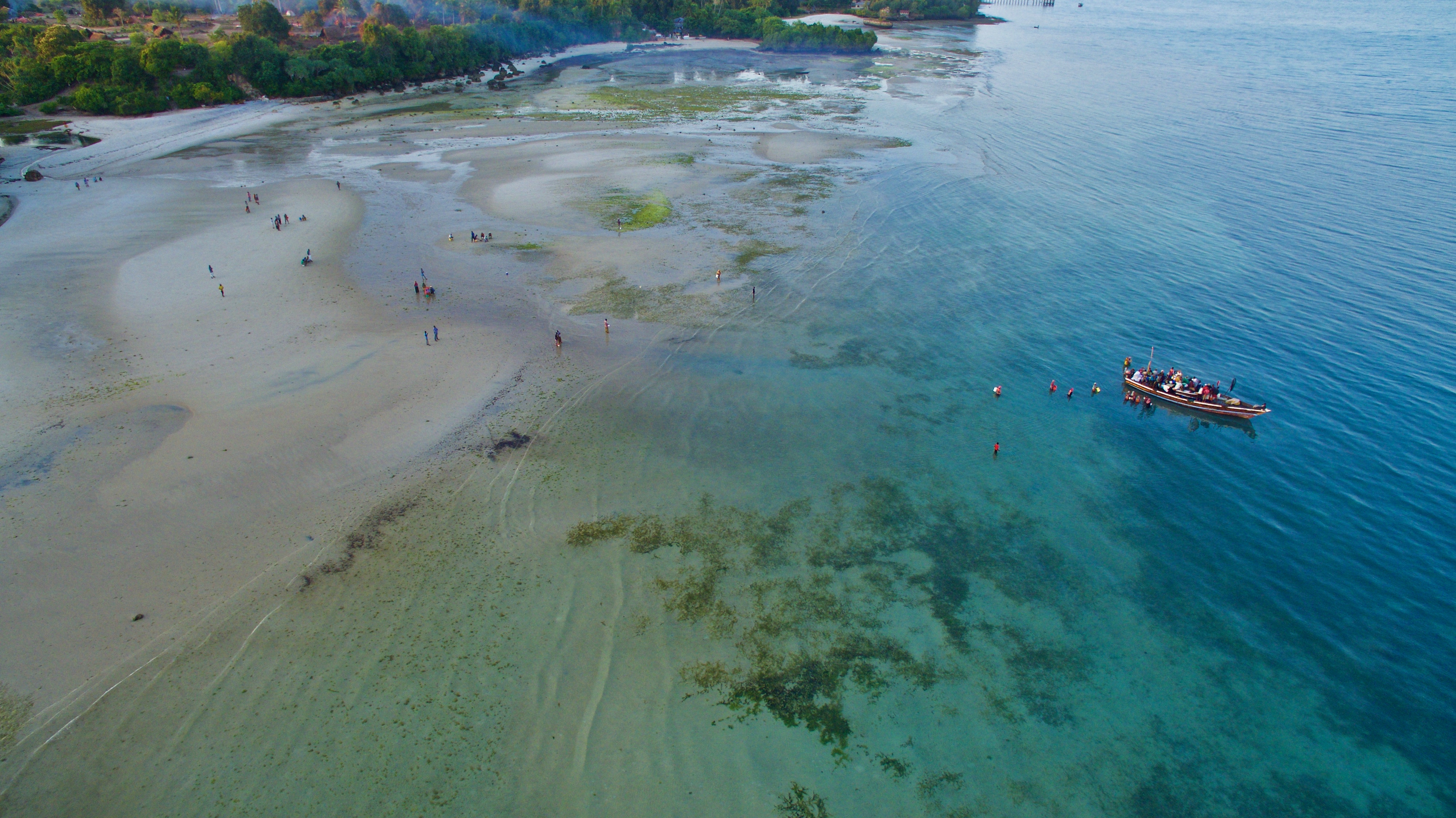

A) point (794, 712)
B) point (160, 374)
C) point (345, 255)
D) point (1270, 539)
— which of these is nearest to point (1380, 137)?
point (1270, 539)

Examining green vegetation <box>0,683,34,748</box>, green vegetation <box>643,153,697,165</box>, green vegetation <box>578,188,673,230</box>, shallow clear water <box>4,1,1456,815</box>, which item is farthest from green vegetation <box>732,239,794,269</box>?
green vegetation <box>0,683,34,748</box>

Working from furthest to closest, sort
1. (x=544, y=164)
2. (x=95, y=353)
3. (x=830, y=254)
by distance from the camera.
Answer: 1. (x=544, y=164)
2. (x=830, y=254)
3. (x=95, y=353)

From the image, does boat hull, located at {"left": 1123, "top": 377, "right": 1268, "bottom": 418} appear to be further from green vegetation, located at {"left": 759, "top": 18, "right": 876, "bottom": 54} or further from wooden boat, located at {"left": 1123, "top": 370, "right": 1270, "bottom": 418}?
green vegetation, located at {"left": 759, "top": 18, "right": 876, "bottom": 54}

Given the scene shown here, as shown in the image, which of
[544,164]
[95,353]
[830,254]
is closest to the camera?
[95,353]

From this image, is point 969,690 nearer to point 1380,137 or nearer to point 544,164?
point 544,164

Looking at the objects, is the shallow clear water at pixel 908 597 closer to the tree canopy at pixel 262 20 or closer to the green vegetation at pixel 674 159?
the green vegetation at pixel 674 159

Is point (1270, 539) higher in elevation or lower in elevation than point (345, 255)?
lower

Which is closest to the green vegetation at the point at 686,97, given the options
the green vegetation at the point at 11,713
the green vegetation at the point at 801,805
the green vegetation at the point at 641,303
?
the green vegetation at the point at 641,303
